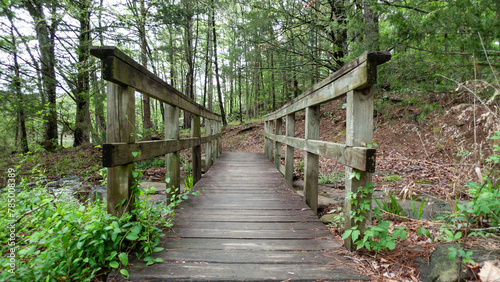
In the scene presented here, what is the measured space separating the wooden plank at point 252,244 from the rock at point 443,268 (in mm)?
643

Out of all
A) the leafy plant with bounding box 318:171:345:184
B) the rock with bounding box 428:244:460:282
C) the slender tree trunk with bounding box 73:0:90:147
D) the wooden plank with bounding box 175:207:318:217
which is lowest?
the leafy plant with bounding box 318:171:345:184

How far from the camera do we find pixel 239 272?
1605mm

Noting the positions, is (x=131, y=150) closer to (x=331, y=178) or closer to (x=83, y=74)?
(x=331, y=178)

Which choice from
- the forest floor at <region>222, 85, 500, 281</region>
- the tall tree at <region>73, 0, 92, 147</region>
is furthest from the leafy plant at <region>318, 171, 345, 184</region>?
the tall tree at <region>73, 0, 92, 147</region>

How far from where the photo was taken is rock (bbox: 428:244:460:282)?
1.45 meters

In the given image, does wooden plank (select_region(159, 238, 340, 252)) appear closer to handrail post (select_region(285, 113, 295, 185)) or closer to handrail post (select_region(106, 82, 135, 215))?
handrail post (select_region(106, 82, 135, 215))

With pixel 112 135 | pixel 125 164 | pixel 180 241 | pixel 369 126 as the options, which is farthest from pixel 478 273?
pixel 112 135

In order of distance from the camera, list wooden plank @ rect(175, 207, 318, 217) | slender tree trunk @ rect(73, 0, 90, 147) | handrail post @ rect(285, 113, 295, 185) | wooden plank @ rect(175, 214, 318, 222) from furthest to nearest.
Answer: slender tree trunk @ rect(73, 0, 90, 147) → handrail post @ rect(285, 113, 295, 185) → wooden plank @ rect(175, 207, 318, 217) → wooden plank @ rect(175, 214, 318, 222)

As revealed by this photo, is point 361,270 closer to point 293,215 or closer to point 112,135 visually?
point 293,215

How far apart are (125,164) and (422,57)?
483 centimetres

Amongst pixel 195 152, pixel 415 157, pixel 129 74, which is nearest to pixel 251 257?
pixel 129 74

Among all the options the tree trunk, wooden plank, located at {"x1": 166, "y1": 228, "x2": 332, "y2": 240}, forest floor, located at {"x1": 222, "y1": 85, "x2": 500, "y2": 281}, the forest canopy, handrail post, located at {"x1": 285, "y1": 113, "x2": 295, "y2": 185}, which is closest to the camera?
forest floor, located at {"x1": 222, "y1": 85, "x2": 500, "y2": 281}

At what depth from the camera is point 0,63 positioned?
8.10 metres

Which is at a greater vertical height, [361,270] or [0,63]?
[0,63]
